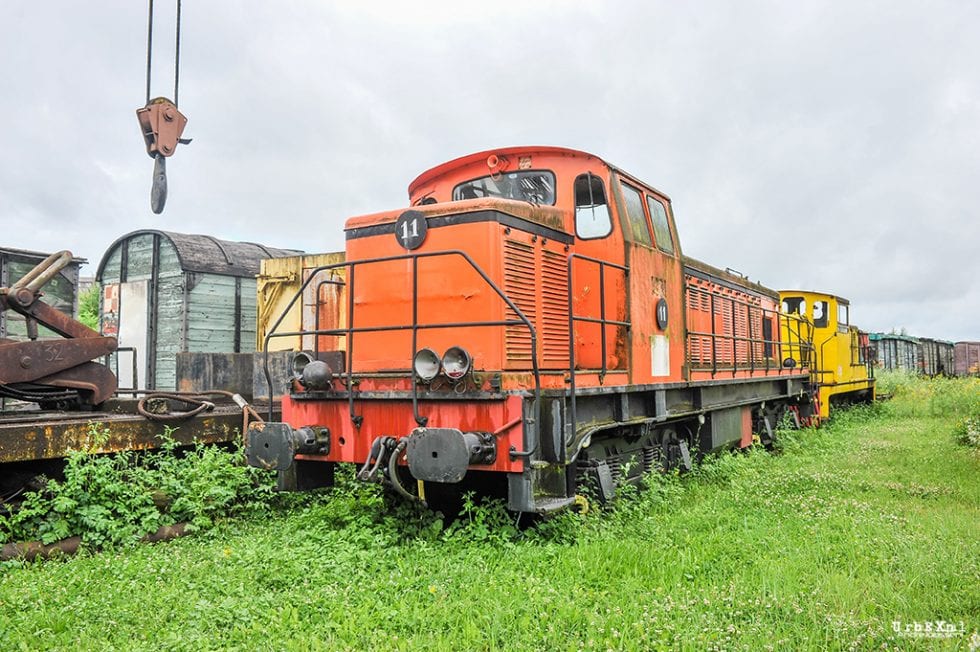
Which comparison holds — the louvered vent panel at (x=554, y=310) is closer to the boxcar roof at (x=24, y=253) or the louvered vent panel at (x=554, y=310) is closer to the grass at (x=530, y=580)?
the grass at (x=530, y=580)

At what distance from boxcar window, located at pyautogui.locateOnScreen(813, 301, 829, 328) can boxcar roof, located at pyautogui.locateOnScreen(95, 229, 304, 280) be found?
12263mm

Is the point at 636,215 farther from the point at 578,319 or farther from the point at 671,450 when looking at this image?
the point at 671,450

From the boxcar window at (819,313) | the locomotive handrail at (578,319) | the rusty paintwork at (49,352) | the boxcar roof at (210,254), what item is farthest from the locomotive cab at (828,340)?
the rusty paintwork at (49,352)

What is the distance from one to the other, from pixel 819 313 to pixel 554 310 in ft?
40.8

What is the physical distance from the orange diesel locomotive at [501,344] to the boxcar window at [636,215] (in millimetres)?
26

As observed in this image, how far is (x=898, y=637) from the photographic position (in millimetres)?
3439

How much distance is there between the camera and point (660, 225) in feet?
24.6

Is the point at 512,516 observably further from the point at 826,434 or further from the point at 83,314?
the point at 83,314

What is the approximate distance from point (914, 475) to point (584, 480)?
4176mm

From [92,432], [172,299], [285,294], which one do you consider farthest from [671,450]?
[172,299]

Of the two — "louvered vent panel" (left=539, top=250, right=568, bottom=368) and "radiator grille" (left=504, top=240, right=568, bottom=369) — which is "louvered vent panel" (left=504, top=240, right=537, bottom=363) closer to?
"radiator grille" (left=504, top=240, right=568, bottom=369)

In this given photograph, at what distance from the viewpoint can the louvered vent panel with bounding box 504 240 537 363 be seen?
543 centimetres

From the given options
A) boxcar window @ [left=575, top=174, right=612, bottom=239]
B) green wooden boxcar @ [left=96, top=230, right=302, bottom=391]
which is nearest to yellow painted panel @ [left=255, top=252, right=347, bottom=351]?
green wooden boxcar @ [left=96, top=230, right=302, bottom=391]

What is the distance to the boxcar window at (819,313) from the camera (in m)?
16.2
